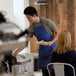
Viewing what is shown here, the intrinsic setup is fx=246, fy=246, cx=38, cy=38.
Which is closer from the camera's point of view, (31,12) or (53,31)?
(31,12)

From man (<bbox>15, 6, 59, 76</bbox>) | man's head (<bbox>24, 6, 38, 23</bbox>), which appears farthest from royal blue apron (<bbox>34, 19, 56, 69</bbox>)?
man's head (<bbox>24, 6, 38, 23</bbox>)

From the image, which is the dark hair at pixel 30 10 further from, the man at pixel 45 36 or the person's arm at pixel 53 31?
the person's arm at pixel 53 31

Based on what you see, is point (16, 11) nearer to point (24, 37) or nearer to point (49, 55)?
point (49, 55)

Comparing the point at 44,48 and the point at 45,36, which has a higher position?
the point at 45,36

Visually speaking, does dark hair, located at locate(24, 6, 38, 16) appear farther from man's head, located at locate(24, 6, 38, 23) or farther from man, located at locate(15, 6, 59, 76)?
man, located at locate(15, 6, 59, 76)

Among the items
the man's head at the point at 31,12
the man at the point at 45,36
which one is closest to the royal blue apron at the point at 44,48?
the man at the point at 45,36

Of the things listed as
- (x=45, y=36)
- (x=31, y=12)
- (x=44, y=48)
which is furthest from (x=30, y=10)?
(x=44, y=48)

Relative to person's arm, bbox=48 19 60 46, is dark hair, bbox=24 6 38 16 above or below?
above

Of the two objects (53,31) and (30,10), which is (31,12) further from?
(53,31)

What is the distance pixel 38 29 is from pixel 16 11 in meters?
1.44

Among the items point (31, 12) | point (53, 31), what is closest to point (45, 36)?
point (53, 31)

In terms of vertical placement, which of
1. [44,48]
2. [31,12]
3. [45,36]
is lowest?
[44,48]

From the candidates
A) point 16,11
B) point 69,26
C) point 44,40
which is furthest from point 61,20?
point 44,40

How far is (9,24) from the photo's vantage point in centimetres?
75
